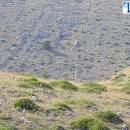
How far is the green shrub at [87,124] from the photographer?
19.1 meters

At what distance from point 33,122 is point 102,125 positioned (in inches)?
97.5

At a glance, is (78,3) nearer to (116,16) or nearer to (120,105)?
(116,16)

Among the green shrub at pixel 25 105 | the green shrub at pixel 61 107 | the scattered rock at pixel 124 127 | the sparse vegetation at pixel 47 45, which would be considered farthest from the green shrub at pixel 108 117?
the sparse vegetation at pixel 47 45

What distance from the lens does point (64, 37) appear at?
64.9 meters

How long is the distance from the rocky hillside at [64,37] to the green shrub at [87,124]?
3173 cm

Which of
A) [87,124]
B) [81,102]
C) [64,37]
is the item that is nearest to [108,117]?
[87,124]

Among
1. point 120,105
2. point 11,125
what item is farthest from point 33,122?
point 120,105

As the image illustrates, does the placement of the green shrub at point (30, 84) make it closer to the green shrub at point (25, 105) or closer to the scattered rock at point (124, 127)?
the green shrub at point (25, 105)

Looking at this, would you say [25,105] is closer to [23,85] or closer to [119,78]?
[23,85]

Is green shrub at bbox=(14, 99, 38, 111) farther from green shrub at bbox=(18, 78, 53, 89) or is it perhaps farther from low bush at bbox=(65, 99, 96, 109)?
green shrub at bbox=(18, 78, 53, 89)

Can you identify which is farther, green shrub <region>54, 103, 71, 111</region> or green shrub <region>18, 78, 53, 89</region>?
green shrub <region>18, 78, 53, 89</region>

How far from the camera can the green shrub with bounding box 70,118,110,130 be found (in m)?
19.1

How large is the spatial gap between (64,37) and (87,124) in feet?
150

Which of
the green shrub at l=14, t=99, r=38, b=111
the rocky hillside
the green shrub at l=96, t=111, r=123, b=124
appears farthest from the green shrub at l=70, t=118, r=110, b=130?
the rocky hillside
